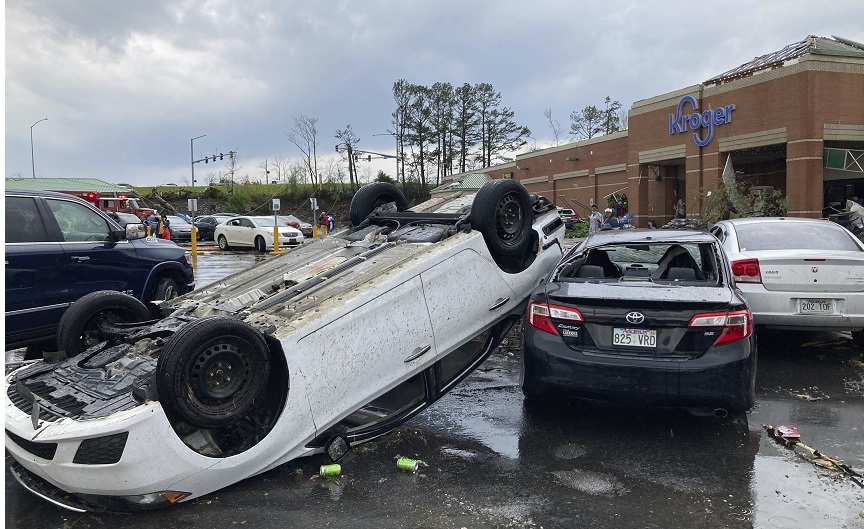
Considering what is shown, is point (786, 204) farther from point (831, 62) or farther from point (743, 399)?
point (743, 399)

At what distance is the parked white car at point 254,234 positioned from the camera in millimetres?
25047

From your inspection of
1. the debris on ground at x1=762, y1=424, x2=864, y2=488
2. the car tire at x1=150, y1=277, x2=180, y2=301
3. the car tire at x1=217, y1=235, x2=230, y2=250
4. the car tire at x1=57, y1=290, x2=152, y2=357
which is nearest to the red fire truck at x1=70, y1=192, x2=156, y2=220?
the car tire at x1=217, y1=235, x2=230, y2=250

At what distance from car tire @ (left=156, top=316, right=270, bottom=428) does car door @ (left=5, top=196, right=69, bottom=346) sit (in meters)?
3.70

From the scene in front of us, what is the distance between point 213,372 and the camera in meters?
3.56

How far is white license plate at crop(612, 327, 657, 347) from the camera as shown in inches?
168

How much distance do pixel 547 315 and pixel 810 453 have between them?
1.91 metres

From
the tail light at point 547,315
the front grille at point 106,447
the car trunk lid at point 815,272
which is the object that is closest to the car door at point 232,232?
the car trunk lid at point 815,272

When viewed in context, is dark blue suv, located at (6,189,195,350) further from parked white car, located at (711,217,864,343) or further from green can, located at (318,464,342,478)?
parked white car, located at (711,217,864,343)

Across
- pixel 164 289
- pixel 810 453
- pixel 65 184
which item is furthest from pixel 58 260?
pixel 65 184

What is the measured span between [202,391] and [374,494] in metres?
1.13

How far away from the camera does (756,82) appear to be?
75.9 feet

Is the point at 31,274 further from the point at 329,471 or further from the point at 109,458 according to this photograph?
the point at 329,471

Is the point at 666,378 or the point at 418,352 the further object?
the point at 418,352

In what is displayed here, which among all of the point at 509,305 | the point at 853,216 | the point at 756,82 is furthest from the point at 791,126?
the point at 509,305
